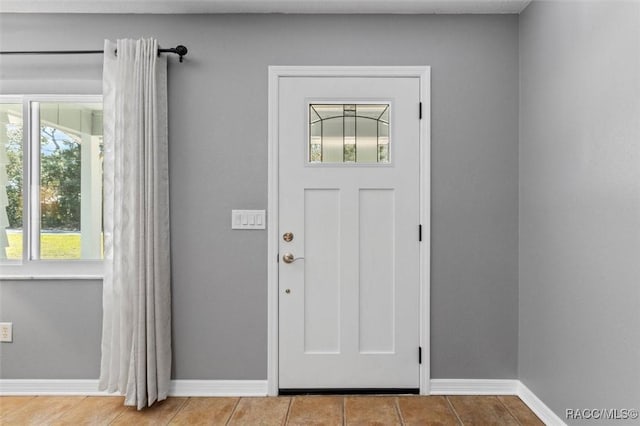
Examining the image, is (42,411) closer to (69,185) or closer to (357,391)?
(69,185)

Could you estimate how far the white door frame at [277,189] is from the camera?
2.51 meters

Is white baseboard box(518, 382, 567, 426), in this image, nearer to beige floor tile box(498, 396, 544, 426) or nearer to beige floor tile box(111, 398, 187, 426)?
beige floor tile box(498, 396, 544, 426)

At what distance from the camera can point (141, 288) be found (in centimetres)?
236

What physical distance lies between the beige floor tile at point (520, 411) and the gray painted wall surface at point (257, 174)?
14 centimetres

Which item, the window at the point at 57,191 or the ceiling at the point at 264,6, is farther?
the window at the point at 57,191

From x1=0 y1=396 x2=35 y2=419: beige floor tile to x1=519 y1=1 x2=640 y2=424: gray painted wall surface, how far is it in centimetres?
316

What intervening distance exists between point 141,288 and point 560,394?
2.44m

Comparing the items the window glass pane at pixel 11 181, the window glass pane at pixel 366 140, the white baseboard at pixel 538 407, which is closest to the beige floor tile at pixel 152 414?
the window glass pane at pixel 11 181

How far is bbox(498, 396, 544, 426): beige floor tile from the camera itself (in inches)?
86.7

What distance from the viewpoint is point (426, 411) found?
2307mm

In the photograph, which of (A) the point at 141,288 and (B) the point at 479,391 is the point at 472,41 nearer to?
(B) the point at 479,391

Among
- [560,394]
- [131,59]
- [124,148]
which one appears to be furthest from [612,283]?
[131,59]

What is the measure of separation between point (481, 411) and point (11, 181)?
3.36m

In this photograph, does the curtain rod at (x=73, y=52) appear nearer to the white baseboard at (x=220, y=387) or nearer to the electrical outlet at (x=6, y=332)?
the electrical outlet at (x=6, y=332)
